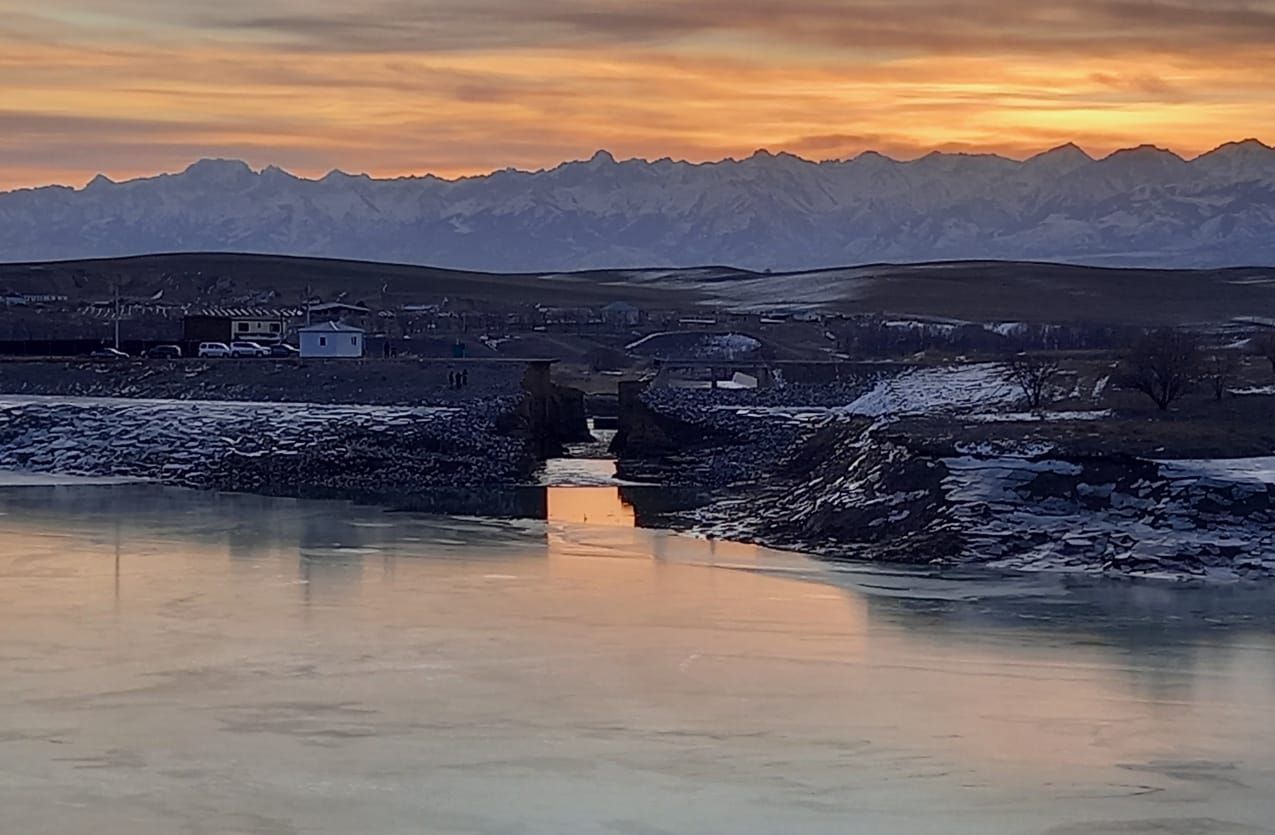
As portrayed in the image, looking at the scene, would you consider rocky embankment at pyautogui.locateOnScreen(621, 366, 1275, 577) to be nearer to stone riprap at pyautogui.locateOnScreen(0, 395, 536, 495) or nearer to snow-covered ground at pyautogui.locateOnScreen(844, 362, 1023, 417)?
stone riprap at pyautogui.locateOnScreen(0, 395, 536, 495)

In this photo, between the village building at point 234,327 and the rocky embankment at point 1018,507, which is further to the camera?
the village building at point 234,327

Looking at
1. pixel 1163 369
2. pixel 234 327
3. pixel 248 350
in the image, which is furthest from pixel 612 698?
pixel 234 327

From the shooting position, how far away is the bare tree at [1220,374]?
3753 cm

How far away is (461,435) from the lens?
41375 mm

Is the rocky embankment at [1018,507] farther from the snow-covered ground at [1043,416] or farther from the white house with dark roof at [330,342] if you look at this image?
the white house with dark roof at [330,342]

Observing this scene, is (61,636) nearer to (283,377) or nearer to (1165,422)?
(1165,422)

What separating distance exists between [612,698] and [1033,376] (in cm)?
2944

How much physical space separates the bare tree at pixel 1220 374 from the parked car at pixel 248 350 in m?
30.7

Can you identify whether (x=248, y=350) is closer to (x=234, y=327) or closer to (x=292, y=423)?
(x=234, y=327)

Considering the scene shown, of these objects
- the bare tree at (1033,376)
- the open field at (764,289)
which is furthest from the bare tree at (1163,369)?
the open field at (764,289)

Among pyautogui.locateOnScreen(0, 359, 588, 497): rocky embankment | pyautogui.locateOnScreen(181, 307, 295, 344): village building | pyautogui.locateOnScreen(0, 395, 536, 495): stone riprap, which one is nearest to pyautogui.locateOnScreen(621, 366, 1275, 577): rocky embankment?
pyautogui.locateOnScreen(0, 395, 536, 495): stone riprap

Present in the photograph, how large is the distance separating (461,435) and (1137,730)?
88.0 ft

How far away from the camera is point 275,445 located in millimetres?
40531

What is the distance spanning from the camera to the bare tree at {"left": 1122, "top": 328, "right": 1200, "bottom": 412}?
36562mm
